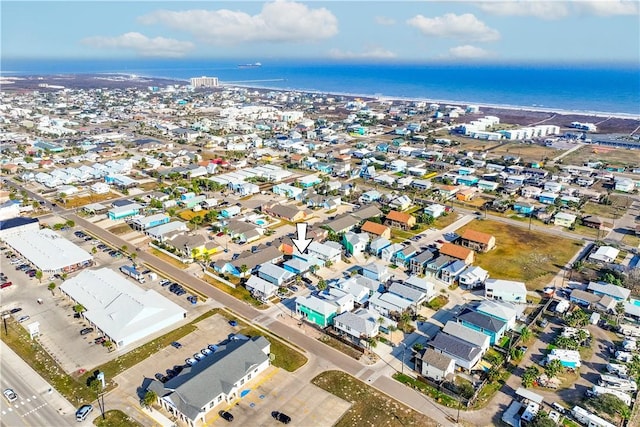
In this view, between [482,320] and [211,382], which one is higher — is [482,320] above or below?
above

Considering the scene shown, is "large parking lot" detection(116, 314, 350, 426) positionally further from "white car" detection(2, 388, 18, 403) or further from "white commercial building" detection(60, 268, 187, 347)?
"white car" detection(2, 388, 18, 403)

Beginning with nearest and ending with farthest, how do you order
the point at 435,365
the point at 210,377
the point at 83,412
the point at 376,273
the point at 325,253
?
1. the point at 83,412
2. the point at 210,377
3. the point at 435,365
4. the point at 376,273
5. the point at 325,253

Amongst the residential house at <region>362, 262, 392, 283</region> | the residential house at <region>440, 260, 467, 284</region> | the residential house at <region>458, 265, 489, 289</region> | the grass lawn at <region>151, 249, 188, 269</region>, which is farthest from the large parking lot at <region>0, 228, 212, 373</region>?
the residential house at <region>458, 265, 489, 289</region>

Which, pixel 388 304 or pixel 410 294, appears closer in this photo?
pixel 388 304

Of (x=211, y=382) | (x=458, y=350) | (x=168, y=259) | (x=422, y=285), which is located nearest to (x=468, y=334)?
(x=458, y=350)

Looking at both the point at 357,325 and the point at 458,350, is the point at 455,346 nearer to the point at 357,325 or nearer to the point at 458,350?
the point at 458,350

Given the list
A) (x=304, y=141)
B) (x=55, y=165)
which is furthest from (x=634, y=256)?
(x=55, y=165)

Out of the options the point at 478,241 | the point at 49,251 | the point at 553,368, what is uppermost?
the point at 478,241

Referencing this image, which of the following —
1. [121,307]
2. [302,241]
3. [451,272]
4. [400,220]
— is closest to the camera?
[121,307]
